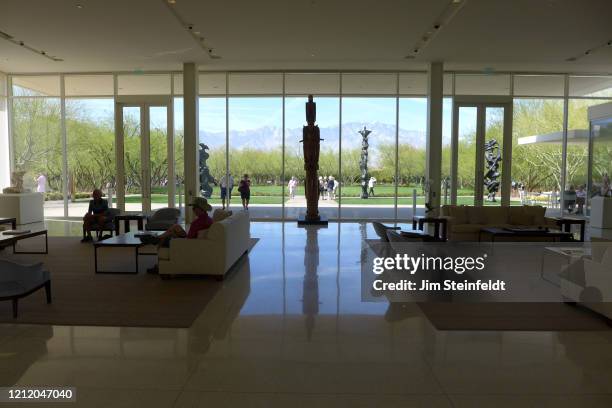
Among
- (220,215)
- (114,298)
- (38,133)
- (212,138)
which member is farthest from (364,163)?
(114,298)

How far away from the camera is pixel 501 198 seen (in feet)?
Result: 45.1

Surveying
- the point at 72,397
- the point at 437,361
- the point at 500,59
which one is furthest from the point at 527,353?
the point at 500,59

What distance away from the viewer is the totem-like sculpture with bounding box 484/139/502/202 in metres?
13.5

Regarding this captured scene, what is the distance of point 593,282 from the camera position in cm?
500

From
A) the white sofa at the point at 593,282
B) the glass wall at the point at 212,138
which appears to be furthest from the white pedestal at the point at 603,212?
the glass wall at the point at 212,138

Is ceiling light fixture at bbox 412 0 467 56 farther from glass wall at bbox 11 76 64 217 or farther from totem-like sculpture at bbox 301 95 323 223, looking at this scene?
glass wall at bbox 11 76 64 217

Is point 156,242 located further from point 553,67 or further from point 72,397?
point 553,67

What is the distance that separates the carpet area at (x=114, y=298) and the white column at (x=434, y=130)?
6.92 m

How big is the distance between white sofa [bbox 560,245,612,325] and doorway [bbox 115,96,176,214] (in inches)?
433

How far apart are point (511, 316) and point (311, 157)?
27.4 feet

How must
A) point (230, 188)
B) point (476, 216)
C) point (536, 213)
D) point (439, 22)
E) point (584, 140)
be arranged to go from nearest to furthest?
1. point (439, 22)
2. point (536, 213)
3. point (476, 216)
4. point (230, 188)
5. point (584, 140)

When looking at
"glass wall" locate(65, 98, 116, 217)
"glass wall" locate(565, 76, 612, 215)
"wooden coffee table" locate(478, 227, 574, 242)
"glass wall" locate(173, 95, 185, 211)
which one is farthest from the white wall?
"glass wall" locate(565, 76, 612, 215)

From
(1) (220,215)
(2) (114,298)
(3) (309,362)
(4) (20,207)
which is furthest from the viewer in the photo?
(4) (20,207)

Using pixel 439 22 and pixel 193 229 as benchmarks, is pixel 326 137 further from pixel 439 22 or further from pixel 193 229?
pixel 193 229
